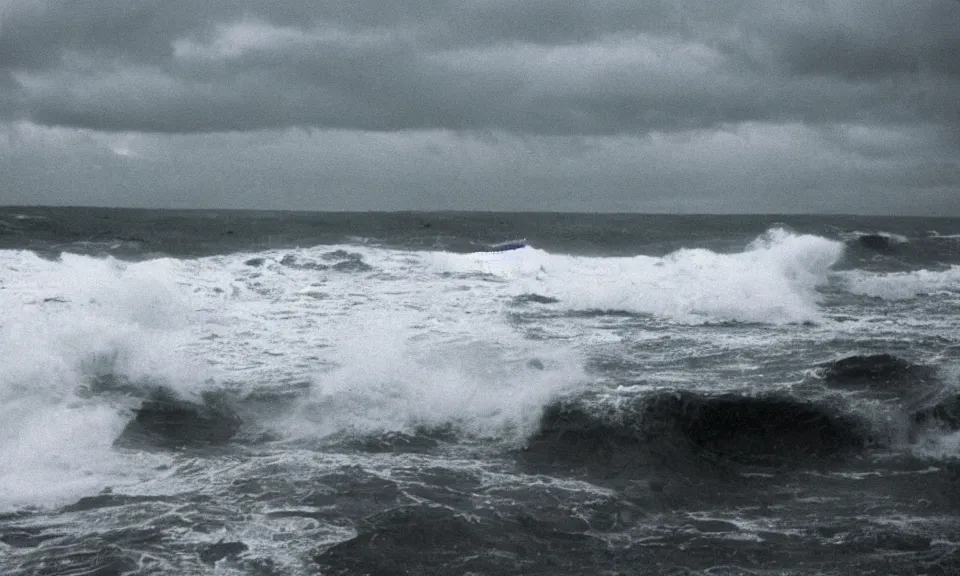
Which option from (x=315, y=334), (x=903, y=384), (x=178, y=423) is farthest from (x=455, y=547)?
(x=315, y=334)

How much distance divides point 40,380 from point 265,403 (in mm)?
3225

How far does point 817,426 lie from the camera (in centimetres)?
1220

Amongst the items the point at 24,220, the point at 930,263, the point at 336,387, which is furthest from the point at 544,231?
the point at 336,387

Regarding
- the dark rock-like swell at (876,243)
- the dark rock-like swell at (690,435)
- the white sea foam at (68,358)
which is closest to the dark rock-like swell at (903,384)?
the dark rock-like swell at (690,435)

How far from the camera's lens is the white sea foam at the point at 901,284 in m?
25.0

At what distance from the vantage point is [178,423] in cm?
1245

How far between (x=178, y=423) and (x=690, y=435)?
7124mm

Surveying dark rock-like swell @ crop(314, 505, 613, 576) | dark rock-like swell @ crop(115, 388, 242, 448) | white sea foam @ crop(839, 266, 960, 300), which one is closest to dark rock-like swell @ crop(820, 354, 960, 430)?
dark rock-like swell @ crop(314, 505, 613, 576)

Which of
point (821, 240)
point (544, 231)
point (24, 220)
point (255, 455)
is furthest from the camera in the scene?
point (544, 231)

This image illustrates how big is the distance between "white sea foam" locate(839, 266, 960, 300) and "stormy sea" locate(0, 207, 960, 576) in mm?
2308

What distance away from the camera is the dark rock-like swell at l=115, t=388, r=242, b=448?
11.7 metres

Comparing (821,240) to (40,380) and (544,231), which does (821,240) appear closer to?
(544,231)

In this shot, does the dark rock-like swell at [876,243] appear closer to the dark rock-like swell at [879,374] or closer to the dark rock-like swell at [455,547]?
the dark rock-like swell at [879,374]

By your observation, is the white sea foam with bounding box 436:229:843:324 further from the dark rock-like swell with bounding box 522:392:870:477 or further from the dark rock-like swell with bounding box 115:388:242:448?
the dark rock-like swell with bounding box 115:388:242:448
